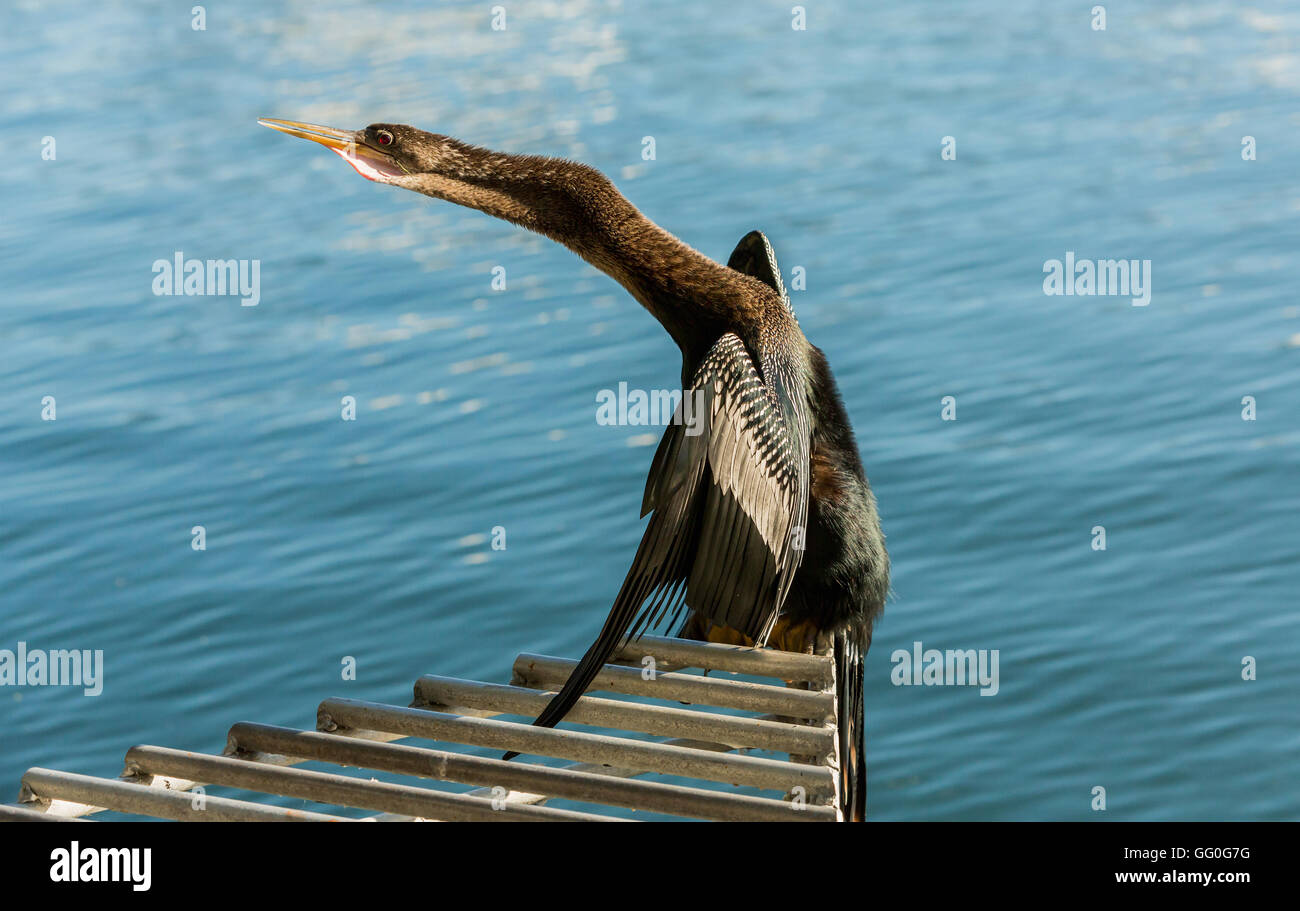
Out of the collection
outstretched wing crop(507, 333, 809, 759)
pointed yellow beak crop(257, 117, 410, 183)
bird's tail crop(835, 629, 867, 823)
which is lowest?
bird's tail crop(835, 629, 867, 823)

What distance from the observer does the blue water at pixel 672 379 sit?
584 centimetres

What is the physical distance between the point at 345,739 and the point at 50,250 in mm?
8659

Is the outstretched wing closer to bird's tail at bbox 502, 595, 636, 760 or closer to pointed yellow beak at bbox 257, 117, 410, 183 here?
bird's tail at bbox 502, 595, 636, 760

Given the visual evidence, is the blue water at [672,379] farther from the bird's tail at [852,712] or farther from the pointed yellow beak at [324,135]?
the pointed yellow beak at [324,135]

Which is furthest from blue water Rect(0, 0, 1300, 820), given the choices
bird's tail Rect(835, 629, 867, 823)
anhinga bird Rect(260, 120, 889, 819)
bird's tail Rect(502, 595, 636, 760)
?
bird's tail Rect(502, 595, 636, 760)

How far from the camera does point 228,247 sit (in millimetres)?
10766

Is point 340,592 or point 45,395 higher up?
point 45,395

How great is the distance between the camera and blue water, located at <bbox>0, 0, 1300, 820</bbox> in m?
5.84

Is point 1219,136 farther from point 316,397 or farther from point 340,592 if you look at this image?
point 340,592

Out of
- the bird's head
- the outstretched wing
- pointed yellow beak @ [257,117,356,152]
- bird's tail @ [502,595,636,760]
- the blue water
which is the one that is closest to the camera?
bird's tail @ [502,595,636,760]

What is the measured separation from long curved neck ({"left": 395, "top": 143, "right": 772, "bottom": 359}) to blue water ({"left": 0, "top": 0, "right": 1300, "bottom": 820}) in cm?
203

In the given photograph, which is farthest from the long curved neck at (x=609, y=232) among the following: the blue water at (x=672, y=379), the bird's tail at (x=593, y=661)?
the blue water at (x=672, y=379)

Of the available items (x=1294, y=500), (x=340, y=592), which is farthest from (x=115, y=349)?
(x=1294, y=500)

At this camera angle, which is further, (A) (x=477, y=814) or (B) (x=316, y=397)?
(B) (x=316, y=397)
